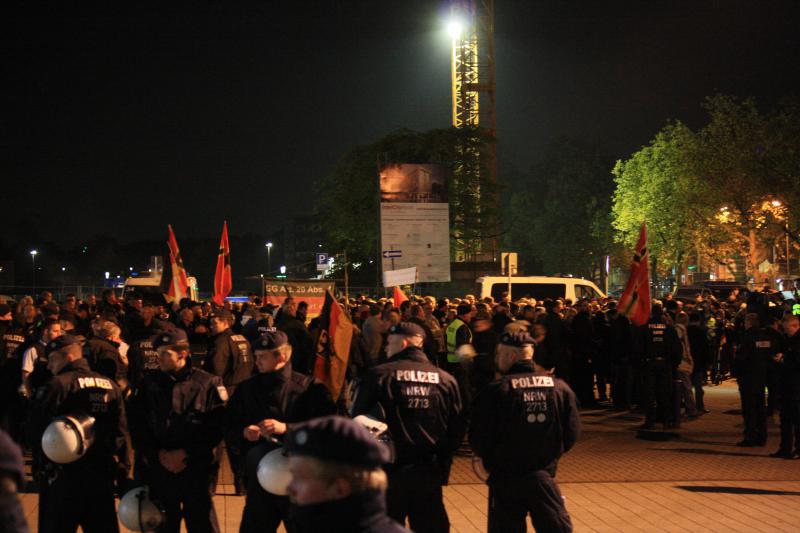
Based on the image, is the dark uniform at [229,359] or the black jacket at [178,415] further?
the dark uniform at [229,359]

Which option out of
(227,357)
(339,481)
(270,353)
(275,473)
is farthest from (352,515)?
(227,357)

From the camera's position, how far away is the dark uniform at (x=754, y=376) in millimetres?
12352

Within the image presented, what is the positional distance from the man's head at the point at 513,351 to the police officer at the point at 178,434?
1.98 meters

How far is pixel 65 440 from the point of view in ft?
18.4

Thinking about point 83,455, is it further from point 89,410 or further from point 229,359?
point 229,359

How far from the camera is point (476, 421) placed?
19.3 ft

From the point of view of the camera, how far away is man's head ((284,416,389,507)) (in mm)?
2707

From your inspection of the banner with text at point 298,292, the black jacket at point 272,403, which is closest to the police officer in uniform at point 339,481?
the black jacket at point 272,403

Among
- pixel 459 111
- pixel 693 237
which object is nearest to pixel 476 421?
pixel 693 237

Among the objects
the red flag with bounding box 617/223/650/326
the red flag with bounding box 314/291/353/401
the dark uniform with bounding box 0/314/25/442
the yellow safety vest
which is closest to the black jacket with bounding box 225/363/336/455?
the red flag with bounding box 314/291/353/401

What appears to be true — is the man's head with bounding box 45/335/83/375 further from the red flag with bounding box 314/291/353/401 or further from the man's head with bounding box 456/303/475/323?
the man's head with bounding box 456/303/475/323

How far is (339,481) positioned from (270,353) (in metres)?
3.16

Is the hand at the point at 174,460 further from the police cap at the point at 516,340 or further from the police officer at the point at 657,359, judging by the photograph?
the police officer at the point at 657,359

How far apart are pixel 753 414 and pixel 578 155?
76.6 meters
